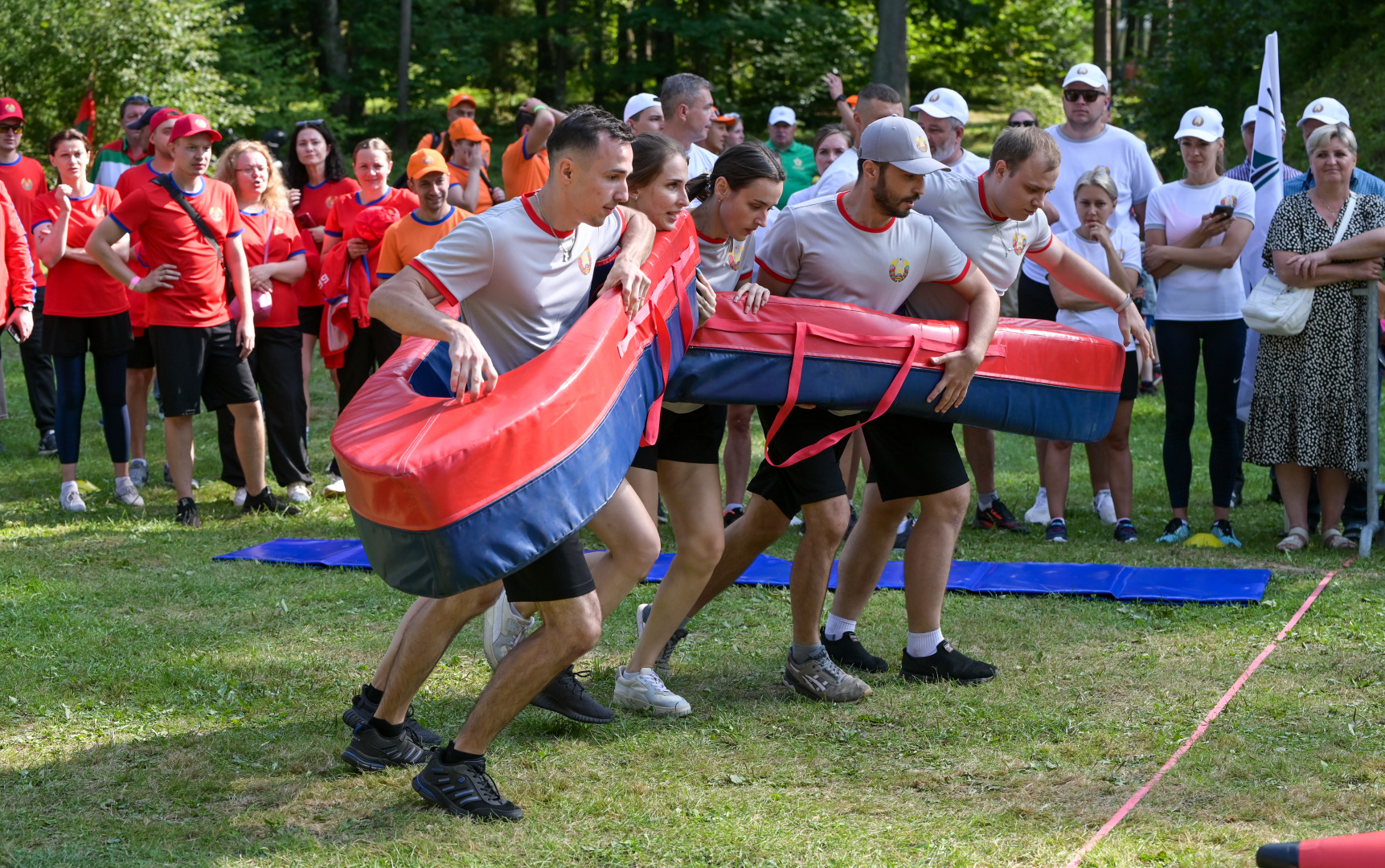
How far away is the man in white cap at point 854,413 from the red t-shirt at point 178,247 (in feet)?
13.3

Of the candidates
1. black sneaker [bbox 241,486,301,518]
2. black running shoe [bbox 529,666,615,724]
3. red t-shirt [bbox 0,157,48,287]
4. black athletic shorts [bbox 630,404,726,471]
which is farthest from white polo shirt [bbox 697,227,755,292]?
red t-shirt [bbox 0,157,48,287]

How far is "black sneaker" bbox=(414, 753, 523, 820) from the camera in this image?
348 cm

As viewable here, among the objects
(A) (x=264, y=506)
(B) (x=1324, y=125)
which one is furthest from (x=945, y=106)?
(A) (x=264, y=506)

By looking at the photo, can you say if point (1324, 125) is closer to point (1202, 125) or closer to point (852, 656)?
point (1202, 125)

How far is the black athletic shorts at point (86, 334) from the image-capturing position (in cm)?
798

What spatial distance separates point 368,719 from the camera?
3949mm

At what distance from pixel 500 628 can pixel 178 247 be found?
3926 mm

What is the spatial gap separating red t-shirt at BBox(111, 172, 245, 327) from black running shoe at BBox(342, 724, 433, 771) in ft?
13.8

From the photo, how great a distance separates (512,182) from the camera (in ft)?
28.2

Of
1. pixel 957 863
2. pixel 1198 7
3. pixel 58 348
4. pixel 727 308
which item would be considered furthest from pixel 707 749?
pixel 1198 7

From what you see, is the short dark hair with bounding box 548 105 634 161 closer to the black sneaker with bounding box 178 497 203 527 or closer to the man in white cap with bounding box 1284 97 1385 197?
the man in white cap with bounding box 1284 97 1385 197

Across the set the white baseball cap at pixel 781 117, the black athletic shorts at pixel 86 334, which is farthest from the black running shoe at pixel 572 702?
the white baseball cap at pixel 781 117

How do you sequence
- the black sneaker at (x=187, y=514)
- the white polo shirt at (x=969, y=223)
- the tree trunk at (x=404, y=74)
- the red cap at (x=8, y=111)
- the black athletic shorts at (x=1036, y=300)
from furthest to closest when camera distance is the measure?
the tree trunk at (x=404, y=74) < the red cap at (x=8, y=111) < the black sneaker at (x=187, y=514) < the black athletic shorts at (x=1036, y=300) < the white polo shirt at (x=969, y=223)

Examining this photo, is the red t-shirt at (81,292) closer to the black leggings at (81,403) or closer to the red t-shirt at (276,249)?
the black leggings at (81,403)
